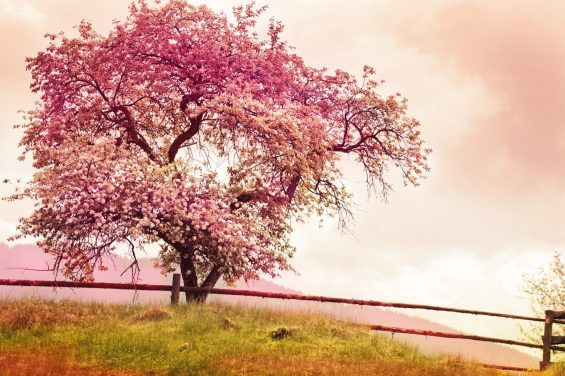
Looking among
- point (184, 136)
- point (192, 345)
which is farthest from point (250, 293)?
point (184, 136)

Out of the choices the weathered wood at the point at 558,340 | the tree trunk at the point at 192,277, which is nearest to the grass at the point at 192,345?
the tree trunk at the point at 192,277

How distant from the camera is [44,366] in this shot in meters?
13.5

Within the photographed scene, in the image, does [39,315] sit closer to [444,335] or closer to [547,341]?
[444,335]

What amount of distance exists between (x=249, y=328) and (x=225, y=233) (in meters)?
3.68

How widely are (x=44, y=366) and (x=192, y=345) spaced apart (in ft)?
11.3

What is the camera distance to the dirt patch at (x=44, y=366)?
13148 millimetres

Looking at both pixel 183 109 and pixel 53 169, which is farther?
pixel 183 109

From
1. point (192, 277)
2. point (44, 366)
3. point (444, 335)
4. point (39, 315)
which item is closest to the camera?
point (44, 366)

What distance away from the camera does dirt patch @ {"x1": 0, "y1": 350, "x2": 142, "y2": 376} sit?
13.1m

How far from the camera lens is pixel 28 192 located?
1939 centimetres

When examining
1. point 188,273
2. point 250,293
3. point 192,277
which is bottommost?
point 250,293

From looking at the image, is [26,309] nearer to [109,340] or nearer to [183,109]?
[109,340]

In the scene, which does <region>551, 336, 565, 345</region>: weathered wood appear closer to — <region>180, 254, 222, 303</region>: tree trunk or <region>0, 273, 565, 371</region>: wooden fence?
<region>0, 273, 565, 371</region>: wooden fence

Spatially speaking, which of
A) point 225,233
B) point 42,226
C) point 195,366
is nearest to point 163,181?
point 225,233
